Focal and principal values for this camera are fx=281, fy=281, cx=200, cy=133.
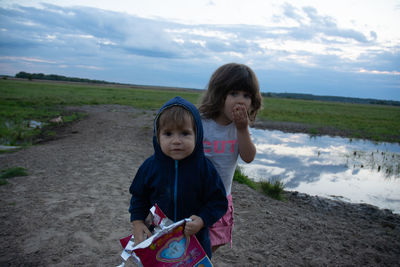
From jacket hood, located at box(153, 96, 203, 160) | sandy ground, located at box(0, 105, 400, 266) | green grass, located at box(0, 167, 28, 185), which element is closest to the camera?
jacket hood, located at box(153, 96, 203, 160)

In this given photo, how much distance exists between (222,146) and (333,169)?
883cm

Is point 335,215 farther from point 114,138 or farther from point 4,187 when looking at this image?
point 114,138

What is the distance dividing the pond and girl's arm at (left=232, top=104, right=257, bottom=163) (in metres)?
5.90

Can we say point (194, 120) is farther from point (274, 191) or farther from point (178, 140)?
point (274, 191)

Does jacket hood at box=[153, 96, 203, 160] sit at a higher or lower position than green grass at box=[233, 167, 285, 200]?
higher

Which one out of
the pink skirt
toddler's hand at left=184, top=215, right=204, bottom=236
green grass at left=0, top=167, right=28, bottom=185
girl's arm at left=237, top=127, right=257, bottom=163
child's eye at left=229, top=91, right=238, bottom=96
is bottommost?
green grass at left=0, top=167, right=28, bottom=185

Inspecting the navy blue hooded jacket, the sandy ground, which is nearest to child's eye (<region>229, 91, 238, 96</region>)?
the navy blue hooded jacket

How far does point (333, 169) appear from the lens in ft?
31.6

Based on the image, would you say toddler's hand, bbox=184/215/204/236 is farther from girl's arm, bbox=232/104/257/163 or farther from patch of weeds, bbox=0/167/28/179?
patch of weeds, bbox=0/167/28/179

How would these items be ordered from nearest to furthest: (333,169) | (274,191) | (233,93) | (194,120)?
(194,120) → (233,93) → (274,191) → (333,169)

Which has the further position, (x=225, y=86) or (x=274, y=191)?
(x=274, y=191)

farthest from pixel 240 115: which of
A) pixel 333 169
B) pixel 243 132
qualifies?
pixel 333 169

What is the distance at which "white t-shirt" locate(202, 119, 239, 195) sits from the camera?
208 centimetres

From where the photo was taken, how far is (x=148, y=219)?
192 centimetres
